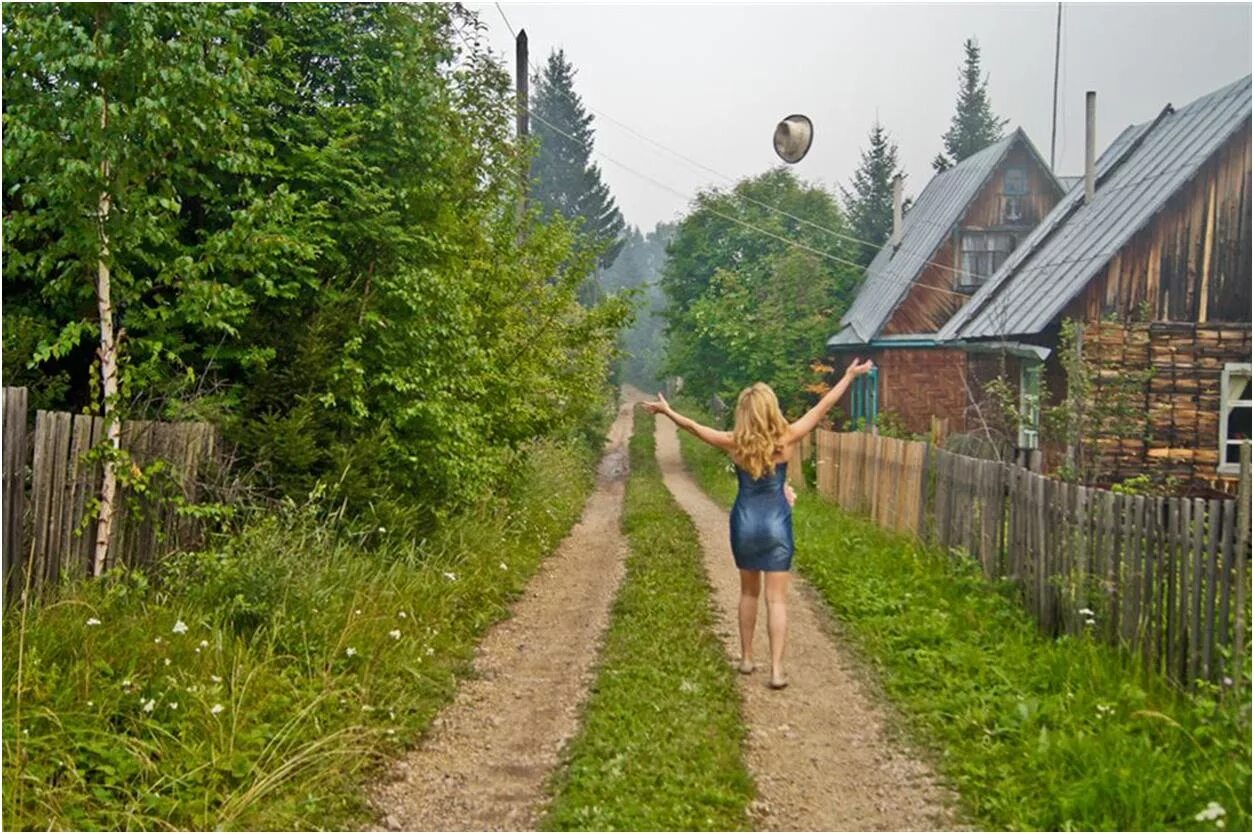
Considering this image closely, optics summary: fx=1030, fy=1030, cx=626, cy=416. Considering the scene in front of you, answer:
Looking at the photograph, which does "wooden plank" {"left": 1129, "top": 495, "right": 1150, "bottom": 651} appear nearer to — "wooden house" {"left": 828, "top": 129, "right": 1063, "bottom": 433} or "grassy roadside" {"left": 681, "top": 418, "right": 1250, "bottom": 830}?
"grassy roadside" {"left": 681, "top": 418, "right": 1250, "bottom": 830}

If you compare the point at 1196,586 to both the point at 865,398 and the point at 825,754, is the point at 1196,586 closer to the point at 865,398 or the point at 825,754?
the point at 825,754

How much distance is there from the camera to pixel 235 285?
26.1ft

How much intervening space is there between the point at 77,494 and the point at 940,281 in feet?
75.7

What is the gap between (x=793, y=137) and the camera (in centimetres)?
1275

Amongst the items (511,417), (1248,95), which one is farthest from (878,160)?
(511,417)

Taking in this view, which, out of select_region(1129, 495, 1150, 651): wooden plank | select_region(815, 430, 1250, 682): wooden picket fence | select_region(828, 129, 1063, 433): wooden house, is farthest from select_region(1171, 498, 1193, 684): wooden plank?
select_region(828, 129, 1063, 433): wooden house

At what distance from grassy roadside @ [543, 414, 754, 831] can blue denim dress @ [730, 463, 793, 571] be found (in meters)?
0.79

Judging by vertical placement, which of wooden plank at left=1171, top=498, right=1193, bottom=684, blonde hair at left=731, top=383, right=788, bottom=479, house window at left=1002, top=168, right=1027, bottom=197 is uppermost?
house window at left=1002, top=168, right=1027, bottom=197

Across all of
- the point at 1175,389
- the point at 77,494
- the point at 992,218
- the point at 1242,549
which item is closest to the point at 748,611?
the point at 1242,549

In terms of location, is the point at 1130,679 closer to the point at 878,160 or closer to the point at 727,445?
the point at 727,445

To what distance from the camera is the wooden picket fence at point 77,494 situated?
575 centimetres

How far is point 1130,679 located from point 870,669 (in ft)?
5.51

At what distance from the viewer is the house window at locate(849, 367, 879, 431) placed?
26781 millimetres

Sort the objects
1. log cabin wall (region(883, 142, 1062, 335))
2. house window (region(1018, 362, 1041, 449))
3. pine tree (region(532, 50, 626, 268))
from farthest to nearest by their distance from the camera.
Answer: pine tree (region(532, 50, 626, 268))
log cabin wall (region(883, 142, 1062, 335))
house window (region(1018, 362, 1041, 449))
